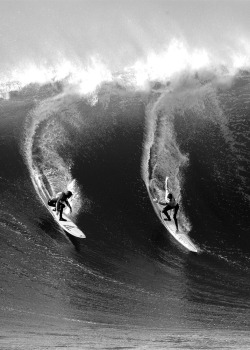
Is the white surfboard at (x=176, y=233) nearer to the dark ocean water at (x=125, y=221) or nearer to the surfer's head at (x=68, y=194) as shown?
the dark ocean water at (x=125, y=221)

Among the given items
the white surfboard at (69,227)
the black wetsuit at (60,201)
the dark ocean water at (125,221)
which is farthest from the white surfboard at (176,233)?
the black wetsuit at (60,201)

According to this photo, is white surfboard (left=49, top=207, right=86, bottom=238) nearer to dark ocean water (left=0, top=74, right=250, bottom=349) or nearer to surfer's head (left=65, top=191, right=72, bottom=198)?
dark ocean water (left=0, top=74, right=250, bottom=349)

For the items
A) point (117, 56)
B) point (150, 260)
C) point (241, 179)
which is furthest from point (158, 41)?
point (150, 260)

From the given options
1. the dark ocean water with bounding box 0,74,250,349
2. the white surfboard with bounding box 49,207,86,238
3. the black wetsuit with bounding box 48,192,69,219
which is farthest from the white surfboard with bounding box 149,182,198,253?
the black wetsuit with bounding box 48,192,69,219

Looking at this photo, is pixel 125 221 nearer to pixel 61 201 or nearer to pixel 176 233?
pixel 176 233

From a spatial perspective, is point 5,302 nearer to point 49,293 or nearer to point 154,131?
point 49,293
